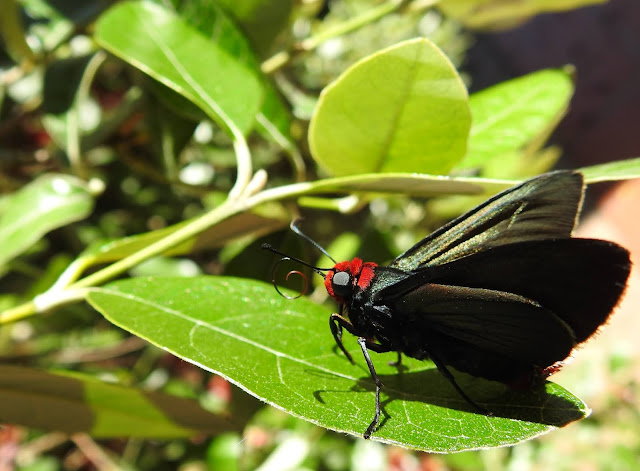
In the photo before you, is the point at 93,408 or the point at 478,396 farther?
the point at 93,408

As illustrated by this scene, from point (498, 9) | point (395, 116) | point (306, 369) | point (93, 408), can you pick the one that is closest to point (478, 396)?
point (306, 369)

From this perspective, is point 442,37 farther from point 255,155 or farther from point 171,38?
point 171,38

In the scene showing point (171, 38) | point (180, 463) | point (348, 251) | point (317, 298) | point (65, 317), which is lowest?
point (180, 463)

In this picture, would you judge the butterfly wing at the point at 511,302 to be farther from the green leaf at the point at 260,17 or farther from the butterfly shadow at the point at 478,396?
the green leaf at the point at 260,17

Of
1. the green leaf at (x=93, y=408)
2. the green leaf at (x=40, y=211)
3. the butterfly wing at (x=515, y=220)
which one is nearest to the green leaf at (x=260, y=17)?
the green leaf at (x=40, y=211)

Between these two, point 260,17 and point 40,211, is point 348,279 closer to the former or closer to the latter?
point 260,17

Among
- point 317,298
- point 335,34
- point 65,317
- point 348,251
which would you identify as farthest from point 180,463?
point 335,34

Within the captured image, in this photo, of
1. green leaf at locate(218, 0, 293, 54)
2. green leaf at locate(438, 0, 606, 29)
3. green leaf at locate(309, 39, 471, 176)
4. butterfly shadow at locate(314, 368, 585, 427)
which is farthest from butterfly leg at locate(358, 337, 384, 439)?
green leaf at locate(438, 0, 606, 29)

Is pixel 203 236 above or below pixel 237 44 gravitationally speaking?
below
